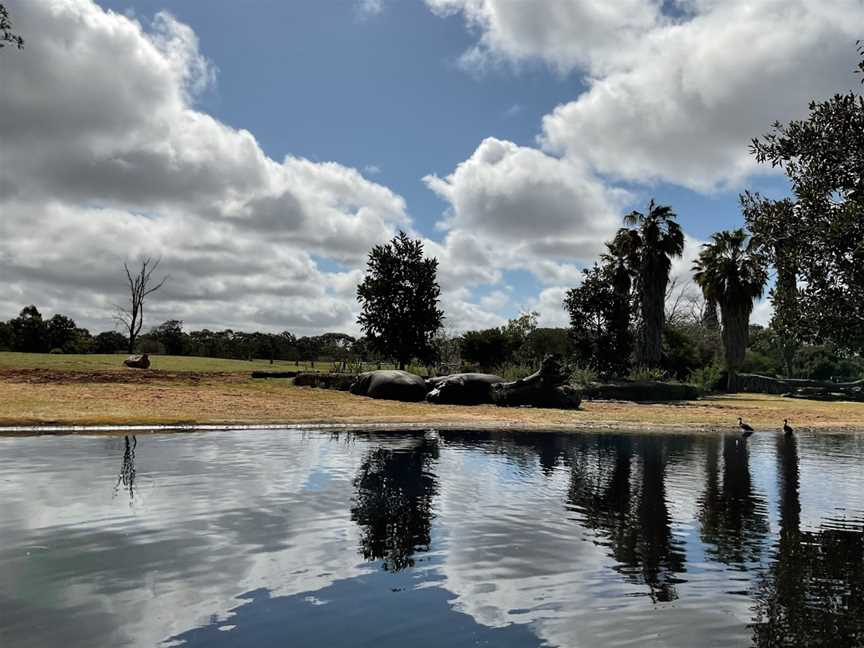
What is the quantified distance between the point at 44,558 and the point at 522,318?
Answer: 71637 mm

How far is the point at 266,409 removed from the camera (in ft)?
76.5

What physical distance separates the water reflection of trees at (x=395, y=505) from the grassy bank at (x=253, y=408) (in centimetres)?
775

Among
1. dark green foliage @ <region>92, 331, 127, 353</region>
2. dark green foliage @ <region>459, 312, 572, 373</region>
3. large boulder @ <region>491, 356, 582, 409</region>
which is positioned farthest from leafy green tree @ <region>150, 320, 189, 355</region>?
large boulder @ <region>491, 356, 582, 409</region>

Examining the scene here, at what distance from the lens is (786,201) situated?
→ 34.8 ft

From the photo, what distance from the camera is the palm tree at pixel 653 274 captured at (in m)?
43.4

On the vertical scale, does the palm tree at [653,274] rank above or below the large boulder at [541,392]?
above

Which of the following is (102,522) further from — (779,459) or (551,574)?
(779,459)

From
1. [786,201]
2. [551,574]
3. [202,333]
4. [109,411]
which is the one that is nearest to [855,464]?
[786,201]

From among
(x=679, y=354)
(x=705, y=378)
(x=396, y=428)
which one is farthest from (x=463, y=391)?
(x=679, y=354)

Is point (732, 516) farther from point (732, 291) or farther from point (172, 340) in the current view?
point (172, 340)

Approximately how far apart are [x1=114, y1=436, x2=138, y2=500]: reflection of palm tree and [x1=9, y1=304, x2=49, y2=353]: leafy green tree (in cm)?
6513

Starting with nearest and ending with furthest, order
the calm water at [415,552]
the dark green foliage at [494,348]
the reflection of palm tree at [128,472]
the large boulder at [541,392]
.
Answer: the calm water at [415,552] → the reflection of palm tree at [128,472] → the large boulder at [541,392] → the dark green foliage at [494,348]

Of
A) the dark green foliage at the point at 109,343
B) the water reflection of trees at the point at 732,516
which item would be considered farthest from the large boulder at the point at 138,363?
the dark green foliage at the point at 109,343

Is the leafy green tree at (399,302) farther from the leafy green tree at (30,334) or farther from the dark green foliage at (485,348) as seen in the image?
the leafy green tree at (30,334)
